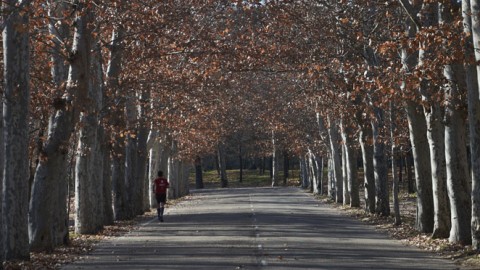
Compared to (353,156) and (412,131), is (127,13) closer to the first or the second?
(412,131)

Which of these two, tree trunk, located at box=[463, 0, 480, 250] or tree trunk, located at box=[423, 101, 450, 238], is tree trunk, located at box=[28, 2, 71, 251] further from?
tree trunk, located at box=[463, 0, 480, 250]

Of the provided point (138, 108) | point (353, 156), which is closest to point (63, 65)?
point (138, 108)

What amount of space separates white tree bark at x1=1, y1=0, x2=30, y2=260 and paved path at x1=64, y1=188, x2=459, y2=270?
1.35m

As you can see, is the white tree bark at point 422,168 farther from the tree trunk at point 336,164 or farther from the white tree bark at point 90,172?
the tree trunk at point 336,164

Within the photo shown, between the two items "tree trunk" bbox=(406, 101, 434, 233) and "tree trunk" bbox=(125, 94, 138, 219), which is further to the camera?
"tree trunk" bbox=(125, 94, 138, 219)

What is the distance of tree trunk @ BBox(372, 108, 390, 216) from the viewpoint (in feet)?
109

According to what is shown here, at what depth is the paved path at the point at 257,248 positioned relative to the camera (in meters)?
17.2

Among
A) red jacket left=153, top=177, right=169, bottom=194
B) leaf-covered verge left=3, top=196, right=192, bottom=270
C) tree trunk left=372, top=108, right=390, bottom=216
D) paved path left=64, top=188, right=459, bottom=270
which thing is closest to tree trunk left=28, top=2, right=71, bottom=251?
leaf-covered verge left=3, top=196, right=192, bottom=270

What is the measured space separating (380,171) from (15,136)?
751 inches

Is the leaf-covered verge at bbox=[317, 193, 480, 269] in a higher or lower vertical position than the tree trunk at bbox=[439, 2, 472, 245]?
lower

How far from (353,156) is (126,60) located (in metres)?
14.7

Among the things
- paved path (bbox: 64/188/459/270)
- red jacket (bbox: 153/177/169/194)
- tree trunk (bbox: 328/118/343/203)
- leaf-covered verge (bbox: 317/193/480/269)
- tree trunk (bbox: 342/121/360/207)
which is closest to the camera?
paved path (bbox: 64/188/459/270)

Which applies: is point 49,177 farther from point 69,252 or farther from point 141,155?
point 141,155

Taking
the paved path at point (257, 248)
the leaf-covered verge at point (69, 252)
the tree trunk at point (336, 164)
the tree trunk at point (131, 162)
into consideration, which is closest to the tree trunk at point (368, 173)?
the paved path at point (257, 248)
